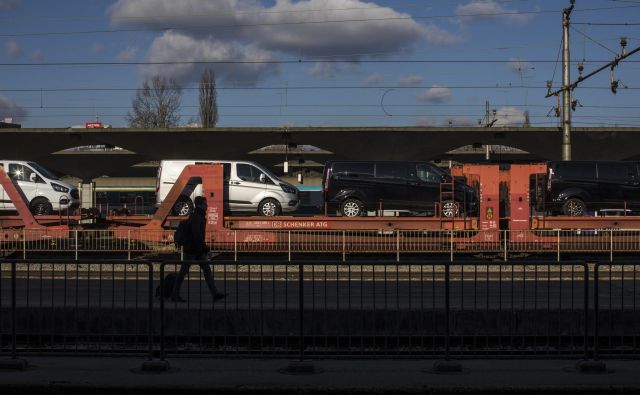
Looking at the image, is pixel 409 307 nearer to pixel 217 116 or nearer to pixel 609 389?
pixel 609 389

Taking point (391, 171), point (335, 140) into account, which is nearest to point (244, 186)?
point (391, 171)

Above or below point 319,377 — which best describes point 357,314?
above

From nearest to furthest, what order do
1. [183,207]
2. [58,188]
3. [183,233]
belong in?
[183,233] → [183,207] → [58,188]

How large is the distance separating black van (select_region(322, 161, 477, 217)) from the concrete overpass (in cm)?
2270

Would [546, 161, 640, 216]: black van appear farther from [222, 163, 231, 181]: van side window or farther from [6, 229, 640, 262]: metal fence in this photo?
[222, 163, 231, 181]: van side window

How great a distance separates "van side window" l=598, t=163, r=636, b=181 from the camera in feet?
76.5

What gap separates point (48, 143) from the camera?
48.8 m

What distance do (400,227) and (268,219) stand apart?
12.2 ft

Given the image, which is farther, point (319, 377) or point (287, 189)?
point (287, 189)

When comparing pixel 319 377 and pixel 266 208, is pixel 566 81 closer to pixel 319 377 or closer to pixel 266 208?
pixel 266 208

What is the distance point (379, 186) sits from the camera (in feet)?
74.2

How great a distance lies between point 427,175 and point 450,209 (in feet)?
4.22

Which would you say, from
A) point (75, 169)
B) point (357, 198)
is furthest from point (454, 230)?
point (75, 169)

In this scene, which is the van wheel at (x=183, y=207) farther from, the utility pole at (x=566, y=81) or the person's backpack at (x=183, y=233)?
the utility pole at (x=566, y=81)
